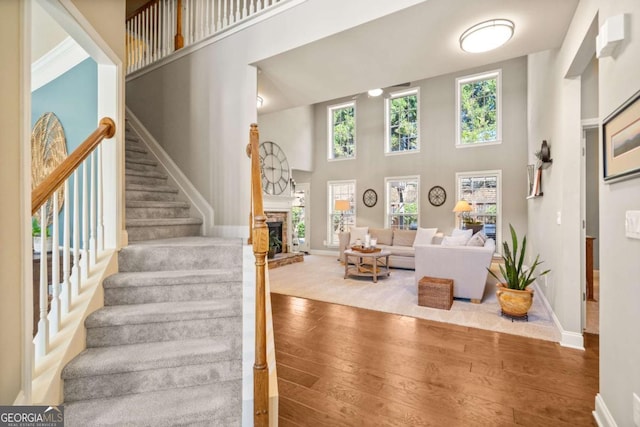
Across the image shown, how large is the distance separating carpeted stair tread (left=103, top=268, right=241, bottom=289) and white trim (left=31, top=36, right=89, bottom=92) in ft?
8.57

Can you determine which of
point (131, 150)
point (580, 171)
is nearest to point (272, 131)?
point (131, 150)

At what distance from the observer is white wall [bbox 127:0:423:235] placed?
3.03 m

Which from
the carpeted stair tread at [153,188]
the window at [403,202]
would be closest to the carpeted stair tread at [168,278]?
the carpeted stair tread at [153,188]

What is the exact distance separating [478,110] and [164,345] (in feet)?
25.3

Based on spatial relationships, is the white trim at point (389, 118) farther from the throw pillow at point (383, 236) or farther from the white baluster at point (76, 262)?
the white baluster at point (76, 262)

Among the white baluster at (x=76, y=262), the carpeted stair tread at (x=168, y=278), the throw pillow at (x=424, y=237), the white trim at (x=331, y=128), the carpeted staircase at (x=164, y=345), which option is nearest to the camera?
the carpeted staircase at (x=164, y=345)

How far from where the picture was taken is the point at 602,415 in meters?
1.63

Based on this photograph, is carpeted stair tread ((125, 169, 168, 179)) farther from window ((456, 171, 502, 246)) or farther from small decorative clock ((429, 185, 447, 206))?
window ((456, 171, 502, 246))

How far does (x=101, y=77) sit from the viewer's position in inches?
92.4

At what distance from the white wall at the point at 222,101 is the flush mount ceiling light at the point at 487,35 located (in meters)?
1.18

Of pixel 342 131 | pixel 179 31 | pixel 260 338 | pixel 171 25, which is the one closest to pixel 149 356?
pixel 260 338

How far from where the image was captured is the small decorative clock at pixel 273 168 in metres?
7.26

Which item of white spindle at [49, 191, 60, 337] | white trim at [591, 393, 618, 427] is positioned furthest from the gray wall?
white spindle at [49, 191, 60, 337]

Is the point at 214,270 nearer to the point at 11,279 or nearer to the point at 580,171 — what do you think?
the point at 11,279
